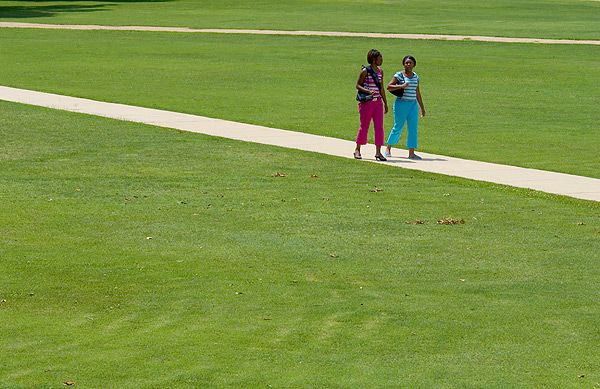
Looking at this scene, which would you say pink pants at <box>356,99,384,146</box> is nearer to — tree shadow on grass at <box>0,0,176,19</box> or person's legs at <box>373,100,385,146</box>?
person's legs at <box>373,100,385,146</box>

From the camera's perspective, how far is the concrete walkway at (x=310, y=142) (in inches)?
556

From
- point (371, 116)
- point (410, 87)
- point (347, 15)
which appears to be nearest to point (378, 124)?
point (371, 116)

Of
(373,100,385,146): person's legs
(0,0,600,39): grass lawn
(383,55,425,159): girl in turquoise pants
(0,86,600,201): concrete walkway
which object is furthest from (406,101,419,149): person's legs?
(0,0,600,39): grass lawn

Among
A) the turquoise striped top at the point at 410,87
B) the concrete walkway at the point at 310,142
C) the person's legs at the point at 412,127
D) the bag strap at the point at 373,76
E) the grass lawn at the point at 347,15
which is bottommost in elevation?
the grass lawn at the point at 347,15

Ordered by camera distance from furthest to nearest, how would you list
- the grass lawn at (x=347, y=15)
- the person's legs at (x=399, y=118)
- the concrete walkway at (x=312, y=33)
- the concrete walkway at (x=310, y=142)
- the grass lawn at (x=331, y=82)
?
the grass lawn at (x=347, y=15), the concrete walkway at (x=312, y=33), the grass lawn at (x=331, y=82), the person's legs at (x=399, y=118), the concrete walkway at (x=310, y=142)

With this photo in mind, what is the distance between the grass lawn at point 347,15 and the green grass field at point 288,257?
25.9 metres

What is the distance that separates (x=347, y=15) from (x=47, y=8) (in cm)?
1951

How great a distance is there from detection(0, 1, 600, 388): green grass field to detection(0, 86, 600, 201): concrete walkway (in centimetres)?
51

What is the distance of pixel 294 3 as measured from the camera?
69.4 metres

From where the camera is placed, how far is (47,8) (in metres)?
63.1

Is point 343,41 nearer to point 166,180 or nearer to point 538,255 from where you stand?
point 166,180

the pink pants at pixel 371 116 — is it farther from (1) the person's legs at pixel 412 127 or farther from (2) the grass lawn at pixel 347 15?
(2) the grass lawn at pixel 347 15

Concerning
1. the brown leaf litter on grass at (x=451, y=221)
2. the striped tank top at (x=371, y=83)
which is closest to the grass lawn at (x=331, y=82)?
the striped tank top at (x=371, y=83)

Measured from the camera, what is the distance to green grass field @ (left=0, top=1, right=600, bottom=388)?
727 centimetres
